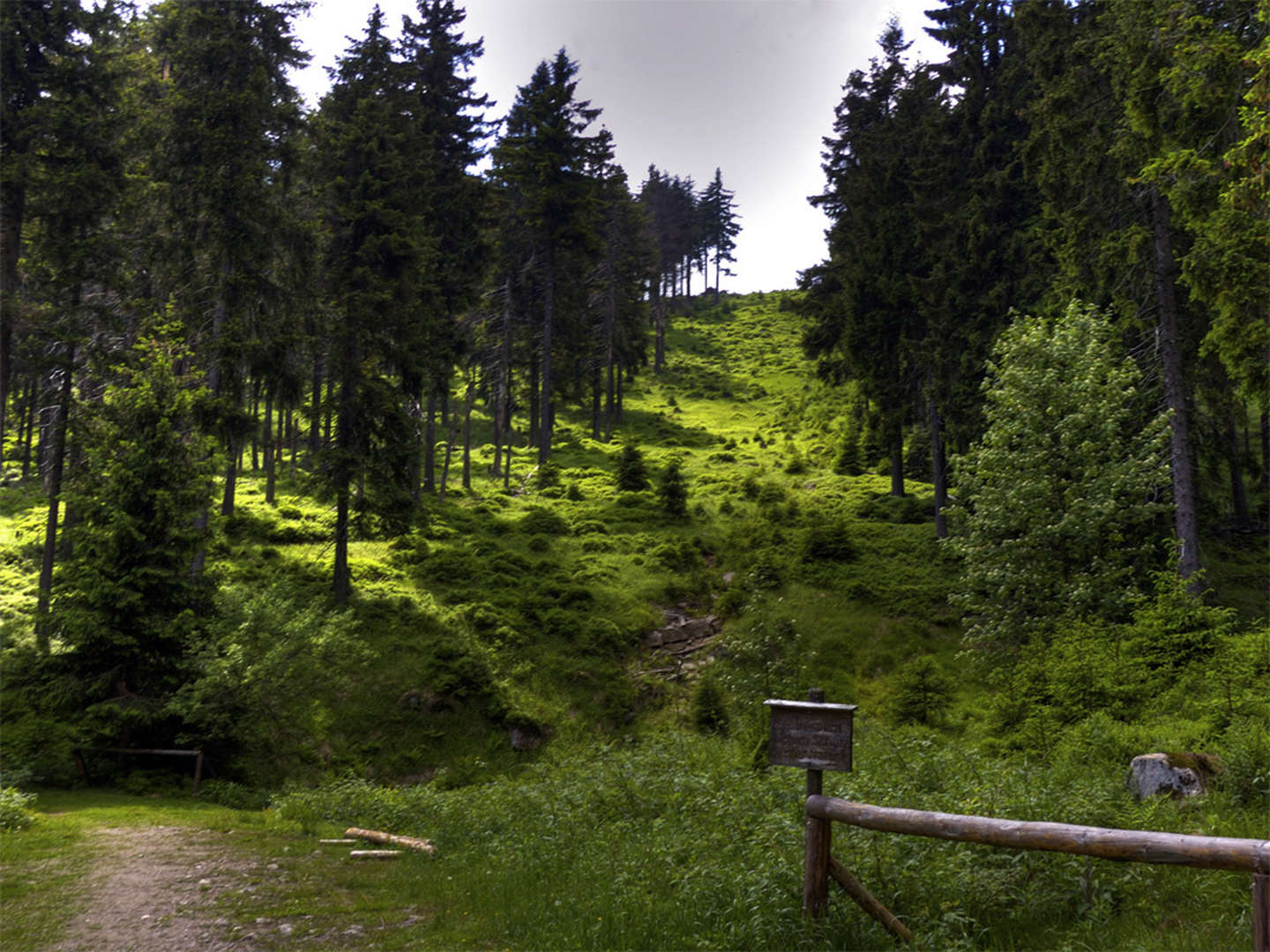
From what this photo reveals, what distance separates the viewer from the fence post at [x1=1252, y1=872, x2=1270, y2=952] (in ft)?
13.4

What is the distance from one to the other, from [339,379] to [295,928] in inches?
862

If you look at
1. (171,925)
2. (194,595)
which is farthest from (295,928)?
(194,595)

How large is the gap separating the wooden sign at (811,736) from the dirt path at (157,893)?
17.8ft

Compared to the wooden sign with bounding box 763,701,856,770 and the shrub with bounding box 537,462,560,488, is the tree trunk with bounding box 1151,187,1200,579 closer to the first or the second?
the wooden sign with bounding box 763,701,856,770

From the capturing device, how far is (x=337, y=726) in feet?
69.8

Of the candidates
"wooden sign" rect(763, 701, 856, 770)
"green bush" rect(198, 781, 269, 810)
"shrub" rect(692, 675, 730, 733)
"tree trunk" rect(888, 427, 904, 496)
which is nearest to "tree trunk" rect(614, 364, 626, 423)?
"tree trunk" rect(888, 427, 904, 496)

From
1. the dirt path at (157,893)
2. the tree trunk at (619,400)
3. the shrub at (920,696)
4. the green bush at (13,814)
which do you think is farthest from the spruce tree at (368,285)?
the tree trunk at (619,400)

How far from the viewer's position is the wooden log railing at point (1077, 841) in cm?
414

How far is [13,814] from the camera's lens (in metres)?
12.4

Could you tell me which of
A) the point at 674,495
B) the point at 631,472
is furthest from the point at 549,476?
the point at 674,495

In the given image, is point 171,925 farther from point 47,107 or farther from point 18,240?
point 47,107

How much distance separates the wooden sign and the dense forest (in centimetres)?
124

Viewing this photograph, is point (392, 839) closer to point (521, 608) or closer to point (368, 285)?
point (521, 608)

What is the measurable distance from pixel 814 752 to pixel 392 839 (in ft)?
28.4
